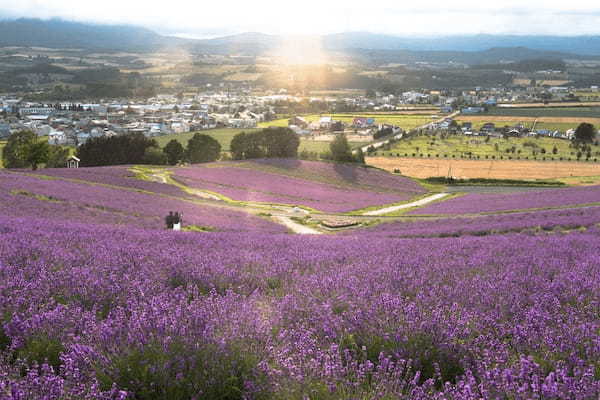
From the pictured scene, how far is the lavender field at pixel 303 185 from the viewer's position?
2028 inches

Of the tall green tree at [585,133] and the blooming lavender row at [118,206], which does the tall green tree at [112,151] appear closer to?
the blooming lavender row at [118,206]

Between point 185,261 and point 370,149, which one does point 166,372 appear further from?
point 370,149

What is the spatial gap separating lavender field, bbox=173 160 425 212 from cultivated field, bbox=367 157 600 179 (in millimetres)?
18097

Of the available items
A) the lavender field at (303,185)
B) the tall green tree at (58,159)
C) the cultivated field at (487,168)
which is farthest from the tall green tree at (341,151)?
the tall green tree at (58,159)

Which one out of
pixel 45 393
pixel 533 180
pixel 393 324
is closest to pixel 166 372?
pixel 45 393

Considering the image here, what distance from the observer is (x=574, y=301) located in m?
6.58

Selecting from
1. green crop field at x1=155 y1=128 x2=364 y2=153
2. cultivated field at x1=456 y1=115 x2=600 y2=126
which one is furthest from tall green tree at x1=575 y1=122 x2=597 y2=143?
green crop field at x1=155 y1=128 x2=364 y2=153

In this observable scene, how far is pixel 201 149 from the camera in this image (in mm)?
90125

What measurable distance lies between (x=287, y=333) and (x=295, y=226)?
2979 cm

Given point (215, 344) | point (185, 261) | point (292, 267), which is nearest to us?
point (215, 344)

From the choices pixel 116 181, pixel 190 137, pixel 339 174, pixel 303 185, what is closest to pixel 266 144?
pixel 339 174

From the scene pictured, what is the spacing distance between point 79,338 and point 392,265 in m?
5.36

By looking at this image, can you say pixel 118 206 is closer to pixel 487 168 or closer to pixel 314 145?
pixel 487 168

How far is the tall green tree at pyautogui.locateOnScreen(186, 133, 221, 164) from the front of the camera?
9019cm
